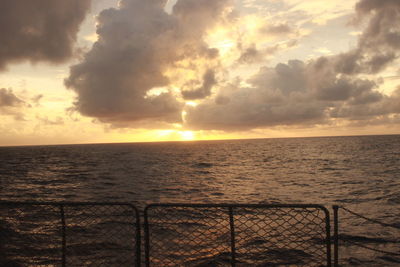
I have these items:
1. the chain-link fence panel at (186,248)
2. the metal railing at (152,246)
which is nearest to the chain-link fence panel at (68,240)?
the metal railing at (152,246)

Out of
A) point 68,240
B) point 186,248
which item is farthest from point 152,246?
point 68,240

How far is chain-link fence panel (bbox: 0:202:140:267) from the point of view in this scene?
10.5 m

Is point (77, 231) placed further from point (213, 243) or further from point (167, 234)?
point (213, 243)

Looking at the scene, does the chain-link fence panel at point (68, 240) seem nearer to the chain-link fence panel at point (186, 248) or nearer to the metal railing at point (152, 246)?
the metal railing at point (152, 246)

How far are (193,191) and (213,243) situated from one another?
1790 centimetres

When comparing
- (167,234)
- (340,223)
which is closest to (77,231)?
(167,234)

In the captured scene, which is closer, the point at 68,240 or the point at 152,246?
the point at 152,246

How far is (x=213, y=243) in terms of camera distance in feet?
40.9

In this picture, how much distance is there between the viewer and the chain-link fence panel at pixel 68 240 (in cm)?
1051

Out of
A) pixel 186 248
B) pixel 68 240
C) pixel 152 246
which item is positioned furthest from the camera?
pixel 68 240

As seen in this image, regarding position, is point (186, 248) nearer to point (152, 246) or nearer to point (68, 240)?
point (152, 246)

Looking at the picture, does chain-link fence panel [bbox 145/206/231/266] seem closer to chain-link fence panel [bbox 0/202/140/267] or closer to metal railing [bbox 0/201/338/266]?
metal railing [bbox 0/201/338/266]

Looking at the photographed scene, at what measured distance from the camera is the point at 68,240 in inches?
520

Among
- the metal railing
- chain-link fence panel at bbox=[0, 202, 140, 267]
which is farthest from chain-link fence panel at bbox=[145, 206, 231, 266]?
chain-link fence panel at bbox=[0, 202, 140, 267]
